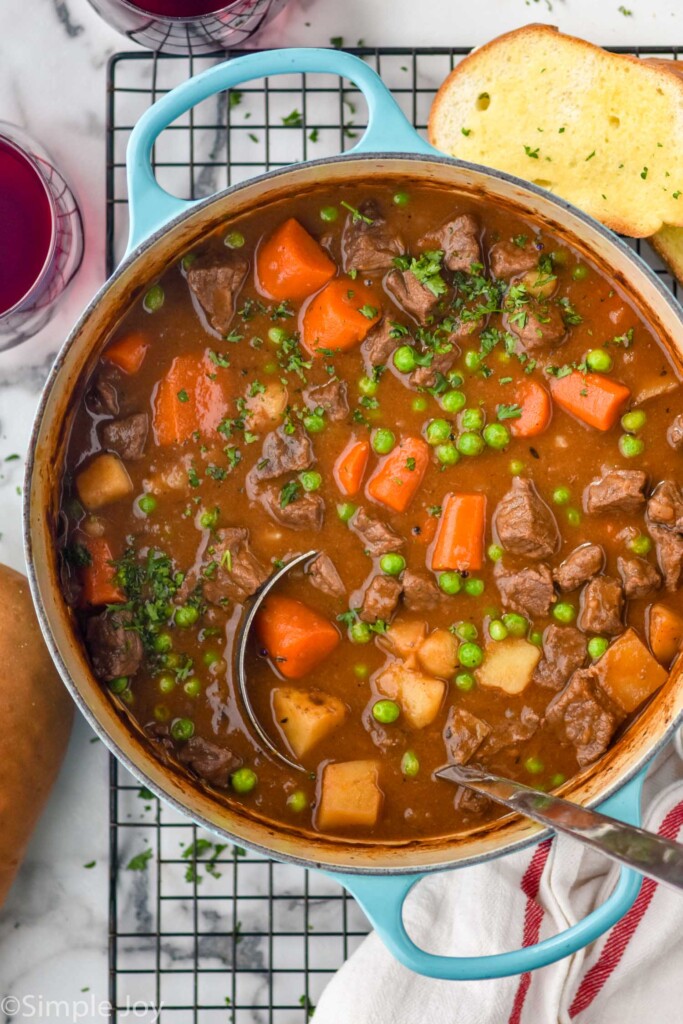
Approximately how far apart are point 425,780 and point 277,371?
4.82 feet

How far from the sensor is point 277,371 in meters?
3.38

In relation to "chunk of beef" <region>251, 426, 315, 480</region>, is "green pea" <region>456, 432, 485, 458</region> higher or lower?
higher

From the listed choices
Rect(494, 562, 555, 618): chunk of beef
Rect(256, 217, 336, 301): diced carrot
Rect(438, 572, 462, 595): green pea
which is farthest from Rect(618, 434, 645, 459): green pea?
Rect(256, 217, 336, 301): diced carrot

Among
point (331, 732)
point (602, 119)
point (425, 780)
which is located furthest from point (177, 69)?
point (425, 780)

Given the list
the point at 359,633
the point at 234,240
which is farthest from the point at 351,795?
the point at 234,240

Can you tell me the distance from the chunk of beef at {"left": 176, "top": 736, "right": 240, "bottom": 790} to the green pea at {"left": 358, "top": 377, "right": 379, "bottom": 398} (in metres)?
1.29

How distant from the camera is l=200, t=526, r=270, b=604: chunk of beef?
332cm

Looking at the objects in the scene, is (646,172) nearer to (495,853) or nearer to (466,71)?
(466,71)

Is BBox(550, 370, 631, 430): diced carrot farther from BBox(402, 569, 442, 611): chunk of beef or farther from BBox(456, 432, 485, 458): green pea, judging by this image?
BBox(402, 569, 442, 611): chunk of beef

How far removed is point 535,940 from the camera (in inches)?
141

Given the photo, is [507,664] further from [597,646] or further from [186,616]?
[186,616]

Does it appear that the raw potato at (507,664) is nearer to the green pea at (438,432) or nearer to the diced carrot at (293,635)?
the diced carrot at (293,635)

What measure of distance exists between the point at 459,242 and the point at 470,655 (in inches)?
54.0

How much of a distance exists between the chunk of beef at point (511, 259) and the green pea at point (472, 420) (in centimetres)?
46
